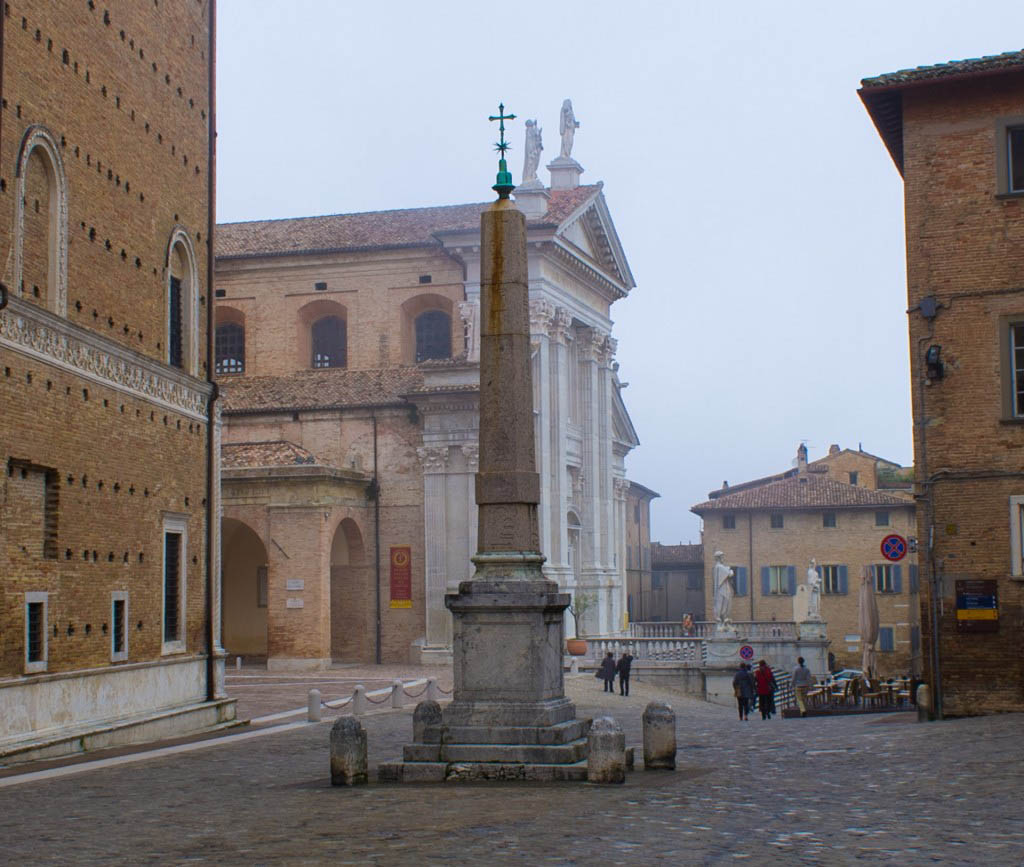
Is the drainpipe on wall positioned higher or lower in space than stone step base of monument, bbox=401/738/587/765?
higher

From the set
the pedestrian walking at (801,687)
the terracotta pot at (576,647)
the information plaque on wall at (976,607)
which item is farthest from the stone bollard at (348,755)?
the terracotta pot at (576,647)

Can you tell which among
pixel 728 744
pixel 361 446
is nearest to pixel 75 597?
pixel 728 744

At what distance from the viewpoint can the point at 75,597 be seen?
18.1 m

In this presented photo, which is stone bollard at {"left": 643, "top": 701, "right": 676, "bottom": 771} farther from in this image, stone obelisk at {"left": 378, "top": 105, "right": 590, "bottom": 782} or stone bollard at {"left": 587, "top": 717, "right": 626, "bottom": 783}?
stone bollard at {"left": 587, "top": 717, "right": 626, "bottom": 783}

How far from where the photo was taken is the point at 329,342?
43750mm

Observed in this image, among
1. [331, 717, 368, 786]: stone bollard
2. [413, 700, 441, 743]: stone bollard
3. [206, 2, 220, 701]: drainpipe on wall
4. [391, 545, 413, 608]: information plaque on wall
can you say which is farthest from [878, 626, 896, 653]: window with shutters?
[331, 717, 368, 786]: stone bollard

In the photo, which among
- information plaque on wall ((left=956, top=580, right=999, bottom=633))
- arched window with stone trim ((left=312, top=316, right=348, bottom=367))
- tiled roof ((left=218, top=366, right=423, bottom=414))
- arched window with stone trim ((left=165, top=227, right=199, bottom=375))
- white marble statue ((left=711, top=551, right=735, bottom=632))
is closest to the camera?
information plaque on wall ((left=956, top=580, right=999, bottom=633))

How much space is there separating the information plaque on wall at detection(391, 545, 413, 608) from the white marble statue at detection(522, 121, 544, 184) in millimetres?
11427

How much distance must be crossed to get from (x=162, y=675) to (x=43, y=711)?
3.72 m

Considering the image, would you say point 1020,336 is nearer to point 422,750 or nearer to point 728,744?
point 728,744

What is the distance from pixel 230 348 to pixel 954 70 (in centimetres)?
2811

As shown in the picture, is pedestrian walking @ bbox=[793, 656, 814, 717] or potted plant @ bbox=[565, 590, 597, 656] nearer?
pedestrian walking @ bbox=[793, 656, 814, 717]

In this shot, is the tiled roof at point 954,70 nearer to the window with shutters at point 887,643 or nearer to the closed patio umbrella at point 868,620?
the closed patio umbrella at point 868,620

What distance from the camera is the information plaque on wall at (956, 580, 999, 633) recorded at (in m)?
19.8
